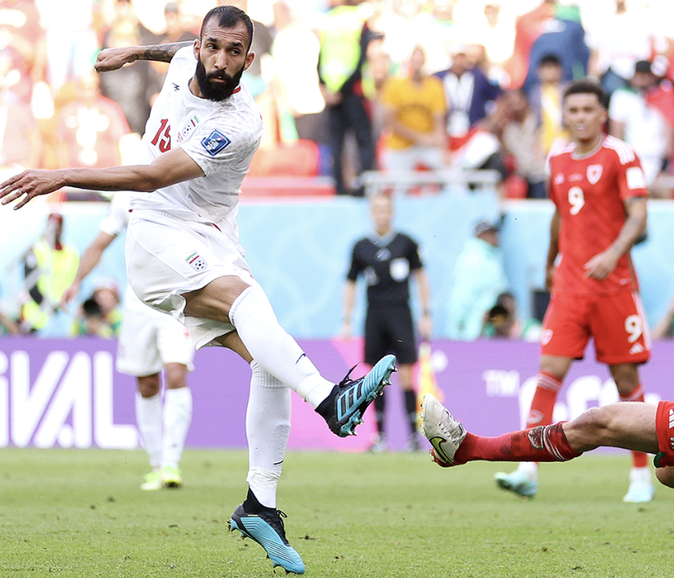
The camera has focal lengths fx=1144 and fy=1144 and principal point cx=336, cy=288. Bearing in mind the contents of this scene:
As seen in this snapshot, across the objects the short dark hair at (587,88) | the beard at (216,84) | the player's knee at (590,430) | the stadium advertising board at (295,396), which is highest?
the short dark hair at (587,88)

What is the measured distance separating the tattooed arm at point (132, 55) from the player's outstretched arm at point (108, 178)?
1074 millimetres

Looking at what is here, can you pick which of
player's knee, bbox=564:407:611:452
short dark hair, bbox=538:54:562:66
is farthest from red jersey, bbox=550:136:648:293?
short dark hair, bbox=538:54:562:66

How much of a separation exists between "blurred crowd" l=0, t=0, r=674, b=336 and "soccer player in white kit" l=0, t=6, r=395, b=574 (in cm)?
895

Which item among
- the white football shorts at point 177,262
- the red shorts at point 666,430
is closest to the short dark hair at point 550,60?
the white football shorts at point 177,262

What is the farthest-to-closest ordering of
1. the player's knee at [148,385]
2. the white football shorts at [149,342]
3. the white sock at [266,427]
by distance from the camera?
the player's knee at [148,385] < the white football shorts at [149,342] < the white sock at [266,427]

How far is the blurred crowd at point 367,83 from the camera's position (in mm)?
14742

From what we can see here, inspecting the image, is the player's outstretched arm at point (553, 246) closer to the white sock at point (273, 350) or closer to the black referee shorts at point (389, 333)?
the white sock at point (273, 350)

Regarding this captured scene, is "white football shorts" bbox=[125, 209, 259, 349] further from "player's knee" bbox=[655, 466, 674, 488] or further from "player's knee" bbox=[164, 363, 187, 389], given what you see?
"player's knee" bbox=[164, 363, 187, 389]

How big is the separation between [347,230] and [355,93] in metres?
1.78

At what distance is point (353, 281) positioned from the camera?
507 inches

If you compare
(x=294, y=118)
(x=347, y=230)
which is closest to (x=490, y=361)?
(x=347, y=230)

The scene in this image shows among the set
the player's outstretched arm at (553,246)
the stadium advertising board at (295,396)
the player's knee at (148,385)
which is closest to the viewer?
the player's outstretched arm at (553,246)

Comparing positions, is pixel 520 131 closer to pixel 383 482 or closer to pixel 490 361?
pixel 490 361

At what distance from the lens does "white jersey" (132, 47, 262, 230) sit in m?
4.79
